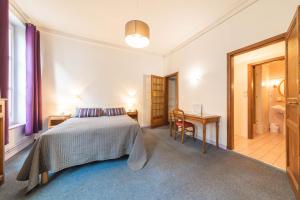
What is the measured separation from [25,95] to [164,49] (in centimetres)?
441

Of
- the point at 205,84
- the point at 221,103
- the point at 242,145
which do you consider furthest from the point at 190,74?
the point at 242,145

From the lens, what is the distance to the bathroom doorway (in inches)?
125

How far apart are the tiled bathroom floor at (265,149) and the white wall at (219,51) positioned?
0.50 meters

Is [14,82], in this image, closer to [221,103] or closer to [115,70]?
[115,70]

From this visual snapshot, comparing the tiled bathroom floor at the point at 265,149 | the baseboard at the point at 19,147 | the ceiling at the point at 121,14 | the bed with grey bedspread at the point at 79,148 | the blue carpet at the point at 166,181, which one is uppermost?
the ceiling at the point at 121,14

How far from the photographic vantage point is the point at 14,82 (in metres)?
3.08

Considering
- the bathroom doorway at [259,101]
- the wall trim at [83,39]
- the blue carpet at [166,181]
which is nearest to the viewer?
the blue carpet at [166,181]

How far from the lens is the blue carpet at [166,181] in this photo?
61.1 inches

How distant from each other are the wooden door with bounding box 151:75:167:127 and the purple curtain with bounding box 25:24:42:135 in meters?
3.45

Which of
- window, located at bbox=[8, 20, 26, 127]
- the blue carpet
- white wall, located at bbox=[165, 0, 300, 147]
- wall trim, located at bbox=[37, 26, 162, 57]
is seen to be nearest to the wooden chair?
white wall, located at bbox=[165, 0, 300, 147]

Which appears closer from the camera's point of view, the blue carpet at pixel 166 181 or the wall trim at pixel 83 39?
the blue carpet at pixel 166 181

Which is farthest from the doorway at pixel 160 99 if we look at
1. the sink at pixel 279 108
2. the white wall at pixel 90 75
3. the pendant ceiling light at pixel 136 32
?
the sink at pixel 279 108

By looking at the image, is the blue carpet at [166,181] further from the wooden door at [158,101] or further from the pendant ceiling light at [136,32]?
the wooden door at [158,101]

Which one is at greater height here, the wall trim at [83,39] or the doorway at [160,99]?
the wall trim at [83,39]
